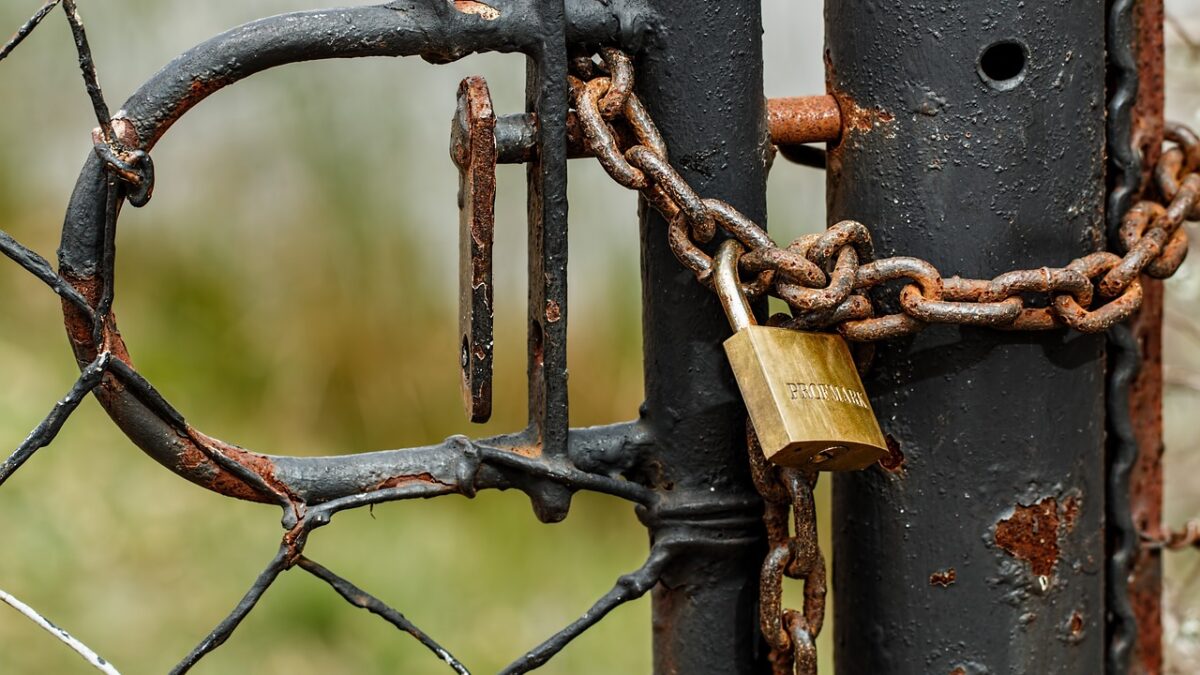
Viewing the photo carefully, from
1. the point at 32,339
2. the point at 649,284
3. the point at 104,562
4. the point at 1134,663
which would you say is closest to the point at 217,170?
the point at 32,339

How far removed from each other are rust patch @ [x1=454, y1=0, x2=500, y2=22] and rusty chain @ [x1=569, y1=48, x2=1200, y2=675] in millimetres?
58

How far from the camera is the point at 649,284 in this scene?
0.79m

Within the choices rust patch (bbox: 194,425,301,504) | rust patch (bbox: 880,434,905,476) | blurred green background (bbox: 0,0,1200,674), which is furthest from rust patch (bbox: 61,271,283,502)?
blurred green background (bbox: 0,0,1200,674)

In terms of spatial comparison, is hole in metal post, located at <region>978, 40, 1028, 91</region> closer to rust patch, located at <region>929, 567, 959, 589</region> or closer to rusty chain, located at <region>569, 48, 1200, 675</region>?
rusty chain, located at <region>569, 48, 1200, 675</region>

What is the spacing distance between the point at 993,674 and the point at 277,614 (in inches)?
50.2

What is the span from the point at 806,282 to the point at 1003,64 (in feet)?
0.60

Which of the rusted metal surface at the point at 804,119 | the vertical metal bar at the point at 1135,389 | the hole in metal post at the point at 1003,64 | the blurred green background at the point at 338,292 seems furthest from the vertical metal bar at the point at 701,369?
the blurred green background at the point at 338,292

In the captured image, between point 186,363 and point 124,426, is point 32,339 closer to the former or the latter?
point 186,363

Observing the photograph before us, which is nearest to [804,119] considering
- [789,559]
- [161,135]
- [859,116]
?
[859,116]

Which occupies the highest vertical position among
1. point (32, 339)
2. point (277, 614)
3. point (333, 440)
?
point (32, 339)

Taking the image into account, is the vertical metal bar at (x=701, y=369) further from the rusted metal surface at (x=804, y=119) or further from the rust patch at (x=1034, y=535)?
the rust patch at (x=1034, y=535)

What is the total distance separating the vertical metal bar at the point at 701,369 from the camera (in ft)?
2.46

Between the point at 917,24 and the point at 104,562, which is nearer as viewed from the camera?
the point at 917,24

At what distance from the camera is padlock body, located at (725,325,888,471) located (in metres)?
0.70
